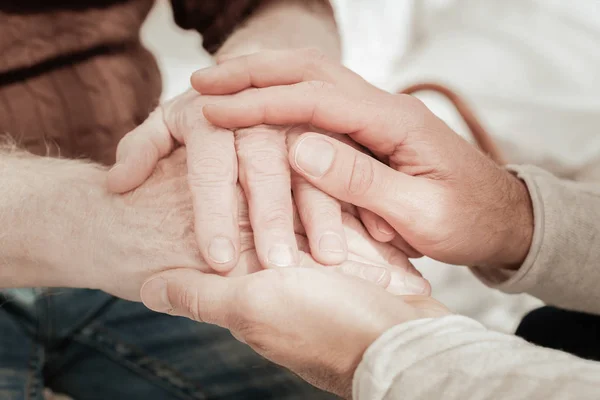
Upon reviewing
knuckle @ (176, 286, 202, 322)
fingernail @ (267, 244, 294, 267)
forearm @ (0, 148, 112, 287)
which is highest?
fingernail @ (267, 244, 294, 267)

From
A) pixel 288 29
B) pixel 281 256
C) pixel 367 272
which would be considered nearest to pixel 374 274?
pixel 367 272

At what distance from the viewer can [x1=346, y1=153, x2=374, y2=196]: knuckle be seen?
66cm

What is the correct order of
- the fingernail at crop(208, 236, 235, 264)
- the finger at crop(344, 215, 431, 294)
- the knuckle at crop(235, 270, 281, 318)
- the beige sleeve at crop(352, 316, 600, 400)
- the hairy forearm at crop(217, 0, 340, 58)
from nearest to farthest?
the beige sleeve at crop(352, 316, 600, 400)
the knuckle at crop(235, 270, 281, 318)
the fingernail at crop(208, 236, 235, 264)
the finger at crop(344, 215, 431, 294)
the hairy forearm at crop(217, 0, 340, 58)

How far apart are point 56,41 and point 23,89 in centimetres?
9

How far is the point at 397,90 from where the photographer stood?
1.21m

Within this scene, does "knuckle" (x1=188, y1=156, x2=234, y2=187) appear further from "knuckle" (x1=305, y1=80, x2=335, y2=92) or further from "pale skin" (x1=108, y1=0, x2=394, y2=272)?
"knuckle" (x1=305, y1=80, x2=335, y2=92)

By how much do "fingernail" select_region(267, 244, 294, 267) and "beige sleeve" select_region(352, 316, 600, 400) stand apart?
0.58 ft

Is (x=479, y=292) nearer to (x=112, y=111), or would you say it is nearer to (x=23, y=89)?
(x=112, y=111)

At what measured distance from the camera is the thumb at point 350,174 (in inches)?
25.6

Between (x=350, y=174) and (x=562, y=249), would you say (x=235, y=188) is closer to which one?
(x=350, y=174)

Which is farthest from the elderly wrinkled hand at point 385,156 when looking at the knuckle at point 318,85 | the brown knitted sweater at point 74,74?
the brown knitted sweater at point 74,74

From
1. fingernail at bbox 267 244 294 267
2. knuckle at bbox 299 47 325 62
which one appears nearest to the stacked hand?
fingernail at bbox 267 244 294 267

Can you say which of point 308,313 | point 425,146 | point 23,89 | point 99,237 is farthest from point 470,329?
point 23,89

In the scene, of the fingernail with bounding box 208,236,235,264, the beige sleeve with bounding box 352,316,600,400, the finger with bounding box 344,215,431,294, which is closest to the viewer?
the beige sleeve with bounding box 352,316,600,400
